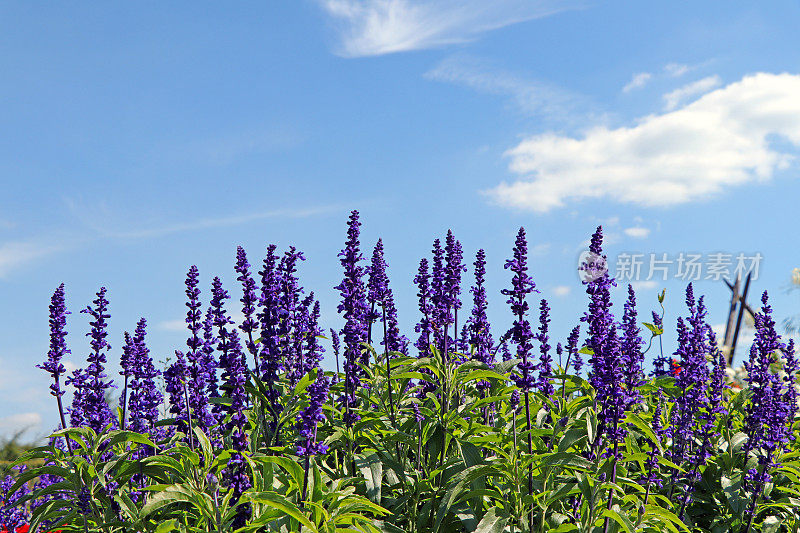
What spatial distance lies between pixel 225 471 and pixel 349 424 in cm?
104

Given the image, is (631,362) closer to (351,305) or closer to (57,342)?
(351,305)

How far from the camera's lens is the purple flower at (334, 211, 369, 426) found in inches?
231

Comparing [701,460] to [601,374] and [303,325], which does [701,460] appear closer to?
[601,374]

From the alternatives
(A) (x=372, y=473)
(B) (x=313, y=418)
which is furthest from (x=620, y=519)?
(B) (x=313, y=418)

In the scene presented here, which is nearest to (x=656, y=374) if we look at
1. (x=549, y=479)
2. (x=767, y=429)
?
(x=767, y=429)

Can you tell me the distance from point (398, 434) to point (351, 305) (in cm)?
115

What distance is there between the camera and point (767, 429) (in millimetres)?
7012

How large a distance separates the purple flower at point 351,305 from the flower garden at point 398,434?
0.06 ft

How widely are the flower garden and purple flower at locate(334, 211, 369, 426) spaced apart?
0.06 ft

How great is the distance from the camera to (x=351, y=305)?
602 cm

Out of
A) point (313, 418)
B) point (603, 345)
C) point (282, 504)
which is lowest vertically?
point (282, 504)

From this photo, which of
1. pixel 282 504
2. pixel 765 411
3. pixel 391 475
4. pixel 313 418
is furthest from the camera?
pixel 765 411

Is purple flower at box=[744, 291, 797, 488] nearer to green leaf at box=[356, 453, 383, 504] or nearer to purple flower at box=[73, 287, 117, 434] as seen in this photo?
green leaf at box=[356, 453, 383, 504]

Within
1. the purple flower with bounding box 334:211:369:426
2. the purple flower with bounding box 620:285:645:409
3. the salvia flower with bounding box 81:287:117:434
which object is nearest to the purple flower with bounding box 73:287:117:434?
the salvia flower with bounding box 81:287:117:434
